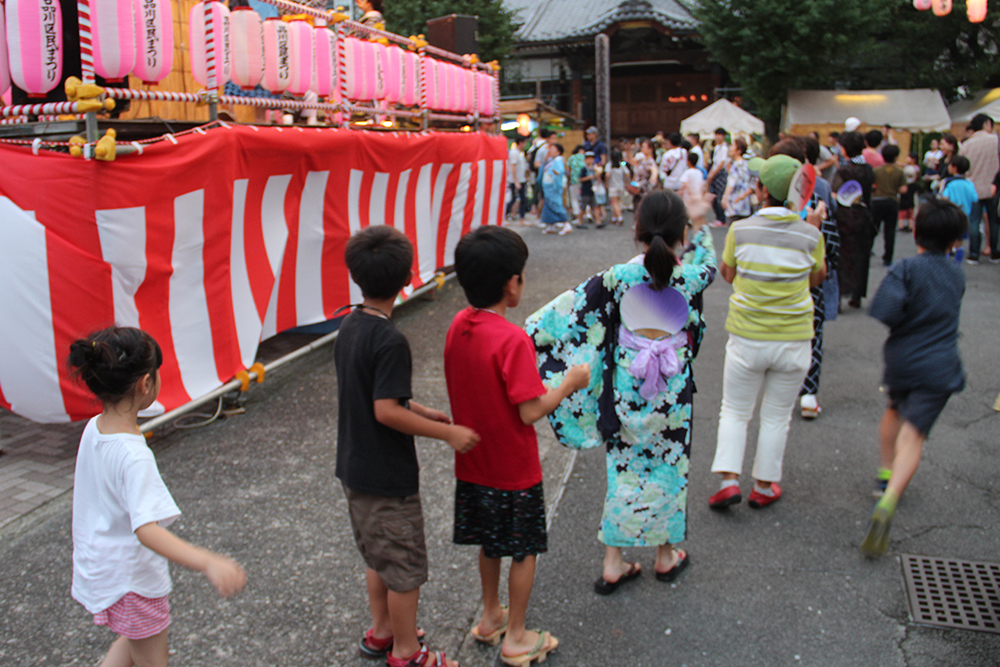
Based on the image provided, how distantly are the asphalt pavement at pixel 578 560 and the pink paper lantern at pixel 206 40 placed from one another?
220 centimetres

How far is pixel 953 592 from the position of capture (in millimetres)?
3064

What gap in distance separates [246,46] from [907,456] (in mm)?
4713

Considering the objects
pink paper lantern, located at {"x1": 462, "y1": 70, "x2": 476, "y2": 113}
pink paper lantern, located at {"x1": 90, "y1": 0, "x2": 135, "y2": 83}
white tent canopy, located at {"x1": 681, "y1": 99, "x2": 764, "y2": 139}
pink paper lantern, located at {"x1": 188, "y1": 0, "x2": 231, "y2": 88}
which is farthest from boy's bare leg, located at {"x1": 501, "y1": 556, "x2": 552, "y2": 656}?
white tent canopy, located at {"x1": 681, "y1": 99, "x2": 764, "y2": 139}

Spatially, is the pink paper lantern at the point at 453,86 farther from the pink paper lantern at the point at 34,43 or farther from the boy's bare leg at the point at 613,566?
the boy's bare leg at the point at 613,566

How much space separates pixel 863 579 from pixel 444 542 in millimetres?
1796

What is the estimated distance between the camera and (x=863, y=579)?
3.18 m

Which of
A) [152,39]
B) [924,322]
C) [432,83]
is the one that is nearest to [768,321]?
[924,322]

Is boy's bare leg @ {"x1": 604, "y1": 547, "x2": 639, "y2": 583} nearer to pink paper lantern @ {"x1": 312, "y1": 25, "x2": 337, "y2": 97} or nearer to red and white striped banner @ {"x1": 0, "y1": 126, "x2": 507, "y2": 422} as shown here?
red and white striped banner @ {"x1": 0, "y1": 126, "x2": 507, "y2": 422}

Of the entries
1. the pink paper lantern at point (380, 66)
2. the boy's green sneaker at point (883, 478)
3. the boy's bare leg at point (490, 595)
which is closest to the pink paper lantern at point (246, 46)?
the pink paper lantern at point (380, 66)

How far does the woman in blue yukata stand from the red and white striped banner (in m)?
2.18

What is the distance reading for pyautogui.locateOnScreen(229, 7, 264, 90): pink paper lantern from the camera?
5.12 metres

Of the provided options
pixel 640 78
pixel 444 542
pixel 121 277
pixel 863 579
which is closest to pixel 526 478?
pixel 444 542

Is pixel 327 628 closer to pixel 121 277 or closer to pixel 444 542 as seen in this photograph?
pixel 444 542

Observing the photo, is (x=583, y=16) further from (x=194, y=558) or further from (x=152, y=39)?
(x=194, y=558)
